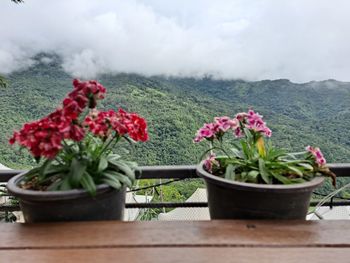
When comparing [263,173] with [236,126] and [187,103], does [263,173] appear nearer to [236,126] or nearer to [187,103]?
[236,126]

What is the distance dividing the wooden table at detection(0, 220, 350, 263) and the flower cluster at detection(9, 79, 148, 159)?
25cm

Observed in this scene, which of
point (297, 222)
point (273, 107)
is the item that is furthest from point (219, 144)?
point (273, 107)

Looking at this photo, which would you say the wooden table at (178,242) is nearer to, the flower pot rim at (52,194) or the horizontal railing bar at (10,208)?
the flower pot rim at (52,194)

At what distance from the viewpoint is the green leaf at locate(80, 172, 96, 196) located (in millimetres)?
909

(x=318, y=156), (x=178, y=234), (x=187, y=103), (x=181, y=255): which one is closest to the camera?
(x=181, y=255)

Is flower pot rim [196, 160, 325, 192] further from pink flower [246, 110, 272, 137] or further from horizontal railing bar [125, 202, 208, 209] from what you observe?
horizontal railing bar [125, 202, 208, 209]

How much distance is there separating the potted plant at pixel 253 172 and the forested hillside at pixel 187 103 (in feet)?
2.93

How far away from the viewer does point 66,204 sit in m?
0.92

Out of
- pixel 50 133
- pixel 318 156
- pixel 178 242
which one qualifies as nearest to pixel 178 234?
pixel 178 242

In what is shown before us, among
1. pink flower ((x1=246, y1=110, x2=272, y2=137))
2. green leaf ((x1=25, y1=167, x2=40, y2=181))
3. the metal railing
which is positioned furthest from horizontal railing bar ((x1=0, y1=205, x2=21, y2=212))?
pink flower ((x1=246, y1=110, x2=272, y2=137))

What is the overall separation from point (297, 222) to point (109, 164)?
642 millimetres

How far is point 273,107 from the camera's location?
388 cm

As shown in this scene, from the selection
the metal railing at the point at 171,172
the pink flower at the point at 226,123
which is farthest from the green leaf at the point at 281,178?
the metal railing at the point at 171,172

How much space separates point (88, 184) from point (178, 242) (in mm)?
321
